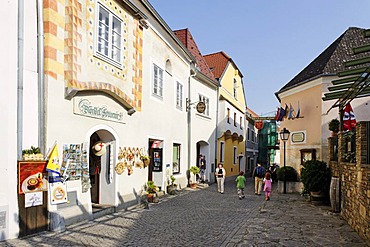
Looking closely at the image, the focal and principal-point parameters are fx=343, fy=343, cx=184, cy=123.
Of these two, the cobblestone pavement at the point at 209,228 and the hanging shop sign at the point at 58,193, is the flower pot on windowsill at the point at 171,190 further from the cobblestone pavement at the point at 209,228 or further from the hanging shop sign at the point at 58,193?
the hanging shop sign at the point at 58,193

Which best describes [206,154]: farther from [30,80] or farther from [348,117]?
[30,80]

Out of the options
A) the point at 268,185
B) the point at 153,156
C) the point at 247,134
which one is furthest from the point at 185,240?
the point at 247,134

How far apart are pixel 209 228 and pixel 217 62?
20.3 meters

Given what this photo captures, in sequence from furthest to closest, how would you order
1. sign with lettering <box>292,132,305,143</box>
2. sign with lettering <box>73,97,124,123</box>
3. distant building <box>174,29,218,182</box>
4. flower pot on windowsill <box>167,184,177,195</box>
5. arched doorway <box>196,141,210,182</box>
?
1. arched doorway <box>196,141,210,182</box>
2. distant building <box>174,29,218,182</box>
3. sign with lettering <box>292,132,305,143</box>
4. flower pot on windowsill <box>167,184,177,195</box>
5. sign with lettering <box>73,97,124,123</box>

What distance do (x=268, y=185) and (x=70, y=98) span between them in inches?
380

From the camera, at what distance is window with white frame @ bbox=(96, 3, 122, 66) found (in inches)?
382

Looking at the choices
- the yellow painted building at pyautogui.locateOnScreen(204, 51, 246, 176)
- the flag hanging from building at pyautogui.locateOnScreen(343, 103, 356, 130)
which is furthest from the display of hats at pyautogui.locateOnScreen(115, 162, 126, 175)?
the yellow painted building at pyautogui.locateOnScreen(204, 51, 246, 176)

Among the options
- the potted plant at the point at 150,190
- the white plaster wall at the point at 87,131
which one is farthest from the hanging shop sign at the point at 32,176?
the potted plant at the point at 150,190

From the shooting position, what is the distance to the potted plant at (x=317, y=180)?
1360 cm

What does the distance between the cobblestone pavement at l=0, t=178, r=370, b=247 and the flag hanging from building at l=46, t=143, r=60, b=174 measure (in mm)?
1417

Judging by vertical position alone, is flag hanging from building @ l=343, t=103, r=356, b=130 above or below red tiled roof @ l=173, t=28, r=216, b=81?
below

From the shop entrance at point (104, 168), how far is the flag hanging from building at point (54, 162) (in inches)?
105

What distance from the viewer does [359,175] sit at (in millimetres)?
8125

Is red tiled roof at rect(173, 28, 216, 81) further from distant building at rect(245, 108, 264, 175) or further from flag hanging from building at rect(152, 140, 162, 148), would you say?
distant building at rect(245, 108, 264, 175)
